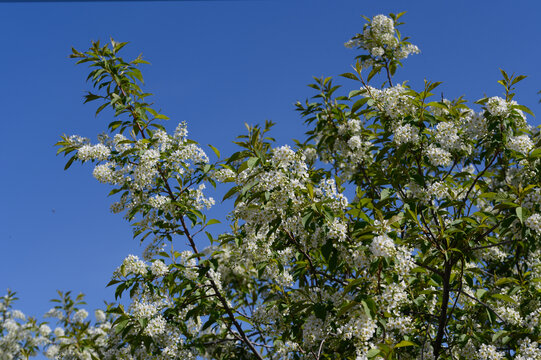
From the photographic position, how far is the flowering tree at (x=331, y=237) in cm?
466

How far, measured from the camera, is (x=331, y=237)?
458 centimetres

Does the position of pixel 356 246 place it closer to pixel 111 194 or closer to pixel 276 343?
pixel 276 343

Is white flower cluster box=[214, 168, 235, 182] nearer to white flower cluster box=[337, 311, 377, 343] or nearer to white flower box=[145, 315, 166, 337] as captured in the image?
white flower box=[145, 315, 166, 337]

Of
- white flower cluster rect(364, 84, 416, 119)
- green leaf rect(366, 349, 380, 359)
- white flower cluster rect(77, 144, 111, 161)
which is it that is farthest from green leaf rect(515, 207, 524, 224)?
white flower cluster rect(77, 144, 111, 161)

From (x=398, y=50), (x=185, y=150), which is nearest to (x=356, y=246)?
(x=185, y=150)

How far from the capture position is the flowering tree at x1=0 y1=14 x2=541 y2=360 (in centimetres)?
466

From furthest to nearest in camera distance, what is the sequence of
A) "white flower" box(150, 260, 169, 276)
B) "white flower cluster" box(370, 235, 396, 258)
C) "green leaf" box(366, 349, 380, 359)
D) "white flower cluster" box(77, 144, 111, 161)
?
"white flower cluster" box(77, 144, 111, 161) < "white flower" box(150, 260, 169, 276) < "white flower cluster" box(370, 235, 396, 258) < "green leaf" box(366, 349, 380, 359)

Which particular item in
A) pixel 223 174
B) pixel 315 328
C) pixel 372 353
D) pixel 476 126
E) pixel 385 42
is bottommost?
pixel 372 353

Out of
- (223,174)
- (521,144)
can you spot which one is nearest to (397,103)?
(521,144)

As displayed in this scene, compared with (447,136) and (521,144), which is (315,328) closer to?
(447,136)

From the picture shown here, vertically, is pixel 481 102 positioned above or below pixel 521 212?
above

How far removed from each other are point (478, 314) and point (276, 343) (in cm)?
259

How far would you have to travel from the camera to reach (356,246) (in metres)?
4.43

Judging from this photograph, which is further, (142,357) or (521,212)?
(142,357)
